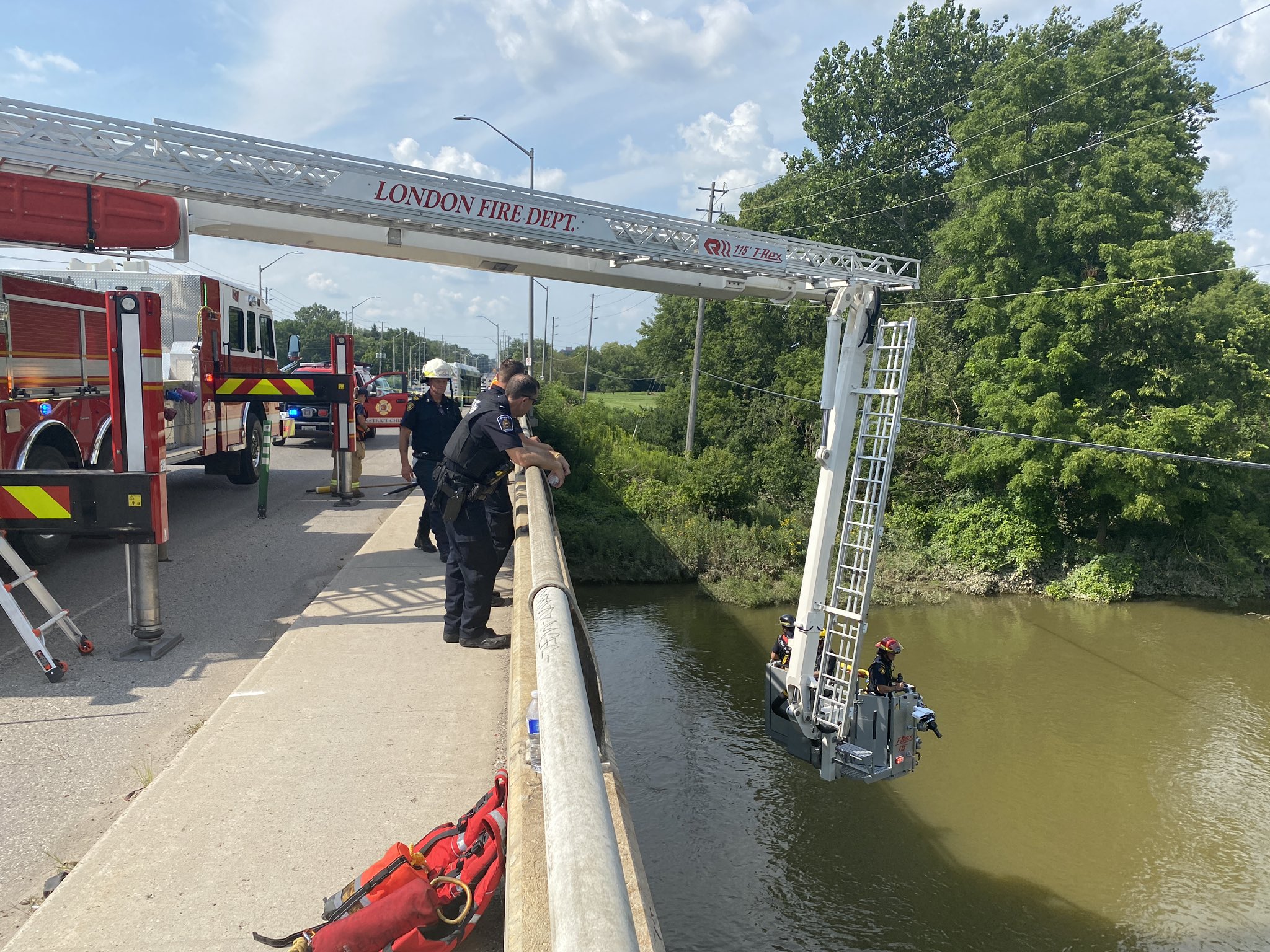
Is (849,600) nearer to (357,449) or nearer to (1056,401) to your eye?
(357,449)

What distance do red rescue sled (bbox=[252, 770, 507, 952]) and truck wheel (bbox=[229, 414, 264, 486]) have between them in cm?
1090

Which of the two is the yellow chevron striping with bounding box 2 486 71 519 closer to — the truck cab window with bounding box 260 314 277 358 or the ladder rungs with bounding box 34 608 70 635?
the ladder rungs with bounding box 34 608 70 635

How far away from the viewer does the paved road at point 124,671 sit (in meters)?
3.68

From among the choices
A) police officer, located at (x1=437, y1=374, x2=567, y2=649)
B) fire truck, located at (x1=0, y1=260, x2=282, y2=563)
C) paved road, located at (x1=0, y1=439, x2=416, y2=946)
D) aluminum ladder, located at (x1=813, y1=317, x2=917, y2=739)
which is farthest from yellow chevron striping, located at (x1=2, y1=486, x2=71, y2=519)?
aluminum ladder, located at (x1=813, y1=317, x2=917, y2=739)

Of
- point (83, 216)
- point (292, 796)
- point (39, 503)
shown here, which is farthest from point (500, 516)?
point (83, 216)

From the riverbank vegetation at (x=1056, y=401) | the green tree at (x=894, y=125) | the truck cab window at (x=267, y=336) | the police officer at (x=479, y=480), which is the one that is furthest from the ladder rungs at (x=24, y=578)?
the green tree at (x=894, y=125)

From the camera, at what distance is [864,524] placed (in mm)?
7105

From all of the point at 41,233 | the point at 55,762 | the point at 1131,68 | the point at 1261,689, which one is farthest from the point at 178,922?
the point at 1131,68

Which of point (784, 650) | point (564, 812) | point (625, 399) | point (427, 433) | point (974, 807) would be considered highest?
point (564, 812)

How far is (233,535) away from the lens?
9.58 m

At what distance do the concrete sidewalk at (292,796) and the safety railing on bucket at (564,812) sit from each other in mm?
451

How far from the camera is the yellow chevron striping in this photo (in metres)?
5.54

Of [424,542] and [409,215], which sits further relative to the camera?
[409,215]

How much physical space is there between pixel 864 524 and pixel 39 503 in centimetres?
612
